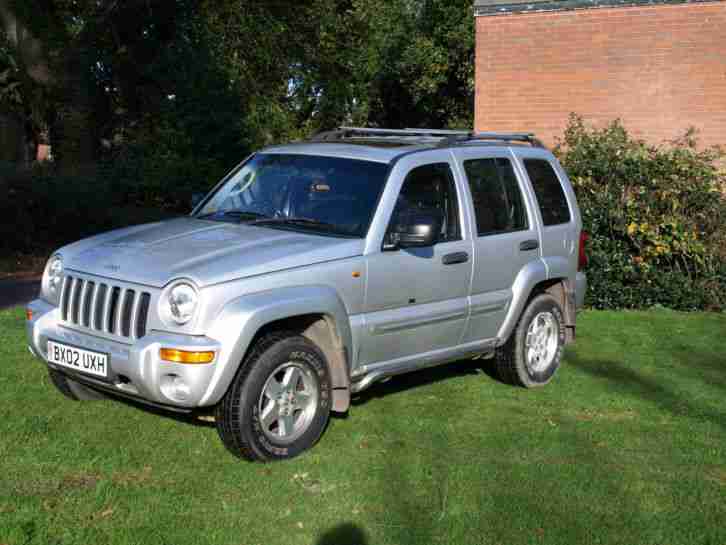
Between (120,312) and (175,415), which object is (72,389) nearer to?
(175,415)

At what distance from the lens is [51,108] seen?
81.3 ft

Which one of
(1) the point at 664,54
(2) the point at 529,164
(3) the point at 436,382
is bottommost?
(3) the point at 436,382

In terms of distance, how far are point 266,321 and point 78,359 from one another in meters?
1.19

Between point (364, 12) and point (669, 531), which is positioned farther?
point (364, 12)

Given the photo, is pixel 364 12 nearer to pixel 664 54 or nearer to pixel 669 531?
pixel 664 54

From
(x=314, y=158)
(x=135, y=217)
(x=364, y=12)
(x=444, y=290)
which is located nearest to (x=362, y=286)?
(x=444, y=290)

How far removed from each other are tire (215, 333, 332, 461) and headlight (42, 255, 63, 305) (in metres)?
1.39

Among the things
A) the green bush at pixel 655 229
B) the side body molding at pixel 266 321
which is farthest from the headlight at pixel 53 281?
the green bush at pixel 655 229

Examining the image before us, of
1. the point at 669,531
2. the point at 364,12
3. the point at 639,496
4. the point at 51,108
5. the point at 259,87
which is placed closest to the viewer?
the point at 669,531

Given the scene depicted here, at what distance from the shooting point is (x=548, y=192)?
8016 millimetres

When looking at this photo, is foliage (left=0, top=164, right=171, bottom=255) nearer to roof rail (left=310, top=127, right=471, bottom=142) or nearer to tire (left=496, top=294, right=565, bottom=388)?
roof rail (left=310, top=127, right=471, bottom=142)

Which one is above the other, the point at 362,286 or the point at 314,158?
the point at 314,158

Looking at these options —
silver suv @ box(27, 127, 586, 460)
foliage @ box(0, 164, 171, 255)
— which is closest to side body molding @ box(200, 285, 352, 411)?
silver suv @ box(27, 127, 586, 460)

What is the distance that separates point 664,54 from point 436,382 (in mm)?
7982
